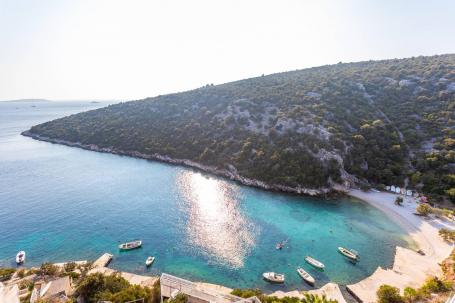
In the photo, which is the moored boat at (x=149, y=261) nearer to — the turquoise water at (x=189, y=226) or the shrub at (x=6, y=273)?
the turquoise water at (x=189, y=226)

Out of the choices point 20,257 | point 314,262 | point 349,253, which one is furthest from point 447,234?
point 20,257

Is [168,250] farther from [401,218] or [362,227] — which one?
[401,218]

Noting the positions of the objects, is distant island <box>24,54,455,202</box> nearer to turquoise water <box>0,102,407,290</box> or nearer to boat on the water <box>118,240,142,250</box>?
turquoise water <box>0,102,407,290</box>

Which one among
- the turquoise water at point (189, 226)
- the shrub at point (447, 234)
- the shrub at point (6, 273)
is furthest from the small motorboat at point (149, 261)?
the shrub at point (447, 234)

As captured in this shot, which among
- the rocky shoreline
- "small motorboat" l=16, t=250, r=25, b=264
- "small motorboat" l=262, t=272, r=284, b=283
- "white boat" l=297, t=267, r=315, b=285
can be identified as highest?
the rocky shoreline

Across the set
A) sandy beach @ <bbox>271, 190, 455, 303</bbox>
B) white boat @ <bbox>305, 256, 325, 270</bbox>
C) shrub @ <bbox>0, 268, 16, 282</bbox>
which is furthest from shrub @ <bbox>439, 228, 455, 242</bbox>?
shrub @ <bbox>0, 268, 16, 282</bbox>

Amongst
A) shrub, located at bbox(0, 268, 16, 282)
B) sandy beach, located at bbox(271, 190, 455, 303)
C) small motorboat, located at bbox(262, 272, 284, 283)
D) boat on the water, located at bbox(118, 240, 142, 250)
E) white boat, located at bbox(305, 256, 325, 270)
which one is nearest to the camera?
sandy beach, located at bbox(271, 190, 455, 303)
